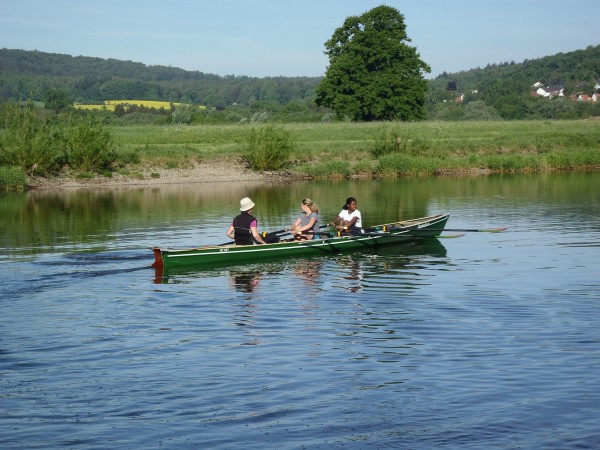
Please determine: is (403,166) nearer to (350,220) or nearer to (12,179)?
(12,179)

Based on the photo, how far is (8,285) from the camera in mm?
18812

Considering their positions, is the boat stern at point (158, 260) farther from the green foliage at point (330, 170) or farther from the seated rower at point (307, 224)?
the green foliage at point (330, 170)

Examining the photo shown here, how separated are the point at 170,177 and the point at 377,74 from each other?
30270mm

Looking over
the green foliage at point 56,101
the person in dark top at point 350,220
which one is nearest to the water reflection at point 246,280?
the person in dark top at point 350,220

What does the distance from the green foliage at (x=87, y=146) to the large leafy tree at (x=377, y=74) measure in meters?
30.7

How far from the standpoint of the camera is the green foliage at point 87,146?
49.0m

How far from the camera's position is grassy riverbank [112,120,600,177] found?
2156 inches

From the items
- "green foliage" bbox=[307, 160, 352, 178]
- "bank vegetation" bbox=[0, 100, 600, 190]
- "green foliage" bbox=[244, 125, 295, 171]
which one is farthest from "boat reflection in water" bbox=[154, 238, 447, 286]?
"green foliage" bbox=[307, 160, 352, 178]

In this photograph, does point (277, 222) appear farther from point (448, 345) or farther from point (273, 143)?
point (273, 143)

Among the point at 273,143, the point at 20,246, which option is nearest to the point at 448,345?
the point at 20,246

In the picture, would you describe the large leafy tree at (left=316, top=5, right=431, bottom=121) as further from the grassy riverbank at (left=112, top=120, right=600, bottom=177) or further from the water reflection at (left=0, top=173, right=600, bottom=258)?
the water reflection at (left=0, top=173, right=600, bottom=258)

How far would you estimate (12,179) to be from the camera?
1812 inches

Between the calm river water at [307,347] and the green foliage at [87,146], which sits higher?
the green foliage at [87,146]

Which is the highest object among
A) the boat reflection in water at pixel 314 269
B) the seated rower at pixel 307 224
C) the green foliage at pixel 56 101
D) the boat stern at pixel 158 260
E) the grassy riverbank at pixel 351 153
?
the green foliage at pixel 56 101
